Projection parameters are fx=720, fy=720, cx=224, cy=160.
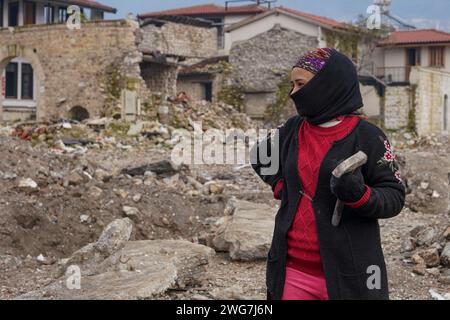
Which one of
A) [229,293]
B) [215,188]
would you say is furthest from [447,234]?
[215,188]

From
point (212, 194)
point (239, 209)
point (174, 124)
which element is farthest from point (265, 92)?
point (239, 209)

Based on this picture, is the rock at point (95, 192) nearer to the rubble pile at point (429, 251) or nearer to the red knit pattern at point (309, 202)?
the rubble pile at point (429, 251)

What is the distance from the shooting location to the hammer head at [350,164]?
8.43ft

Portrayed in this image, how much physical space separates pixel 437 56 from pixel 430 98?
4204mm

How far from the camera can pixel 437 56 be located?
32.9 meters

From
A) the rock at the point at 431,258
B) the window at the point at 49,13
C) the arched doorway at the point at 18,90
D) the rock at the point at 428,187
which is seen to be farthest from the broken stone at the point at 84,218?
the window at the point at 49,13

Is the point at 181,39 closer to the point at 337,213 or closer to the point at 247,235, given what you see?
the point at 247,235

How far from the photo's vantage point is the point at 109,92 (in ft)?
77.3

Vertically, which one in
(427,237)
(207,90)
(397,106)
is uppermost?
(207,90)

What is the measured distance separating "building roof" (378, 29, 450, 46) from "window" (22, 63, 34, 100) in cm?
1730

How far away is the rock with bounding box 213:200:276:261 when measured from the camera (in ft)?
20.5

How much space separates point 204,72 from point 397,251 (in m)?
24.7

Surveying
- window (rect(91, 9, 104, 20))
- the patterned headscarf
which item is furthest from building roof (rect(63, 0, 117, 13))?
the patterned headscarf

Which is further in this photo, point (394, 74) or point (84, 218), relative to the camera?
point (394, 74)
